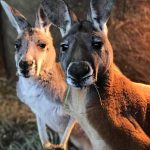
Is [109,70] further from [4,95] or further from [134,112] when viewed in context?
[4,95]

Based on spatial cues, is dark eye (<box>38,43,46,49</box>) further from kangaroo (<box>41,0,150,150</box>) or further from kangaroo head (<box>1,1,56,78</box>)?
kangaroo (<box>41,0,150,150</box>)

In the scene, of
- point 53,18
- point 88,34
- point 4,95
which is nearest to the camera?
point 88,34

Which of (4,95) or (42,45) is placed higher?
(42,45)

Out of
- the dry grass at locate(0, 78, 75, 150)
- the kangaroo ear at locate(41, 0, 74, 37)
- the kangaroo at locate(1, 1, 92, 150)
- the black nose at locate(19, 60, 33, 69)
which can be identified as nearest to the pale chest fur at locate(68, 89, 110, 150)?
the kangaroo ear at locate(41, 0, 74, 37)

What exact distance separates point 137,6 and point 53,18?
1.25m

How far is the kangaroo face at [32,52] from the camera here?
8.38 ft

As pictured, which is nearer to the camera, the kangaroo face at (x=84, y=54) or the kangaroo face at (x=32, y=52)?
the kangaroo face at (x=84, y=54)

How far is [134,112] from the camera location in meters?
2.04

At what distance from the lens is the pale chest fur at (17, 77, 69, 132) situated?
279cm

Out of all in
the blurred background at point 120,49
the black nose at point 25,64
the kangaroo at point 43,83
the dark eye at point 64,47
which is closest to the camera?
the dark eye at point 64,47

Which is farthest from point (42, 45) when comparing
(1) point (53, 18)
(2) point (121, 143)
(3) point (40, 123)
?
(2) point (121, 143)

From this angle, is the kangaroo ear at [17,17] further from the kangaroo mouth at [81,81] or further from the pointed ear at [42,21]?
the kangaroo mouth at [81,81]

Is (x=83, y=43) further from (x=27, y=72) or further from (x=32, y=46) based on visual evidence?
(x=32, y=46)

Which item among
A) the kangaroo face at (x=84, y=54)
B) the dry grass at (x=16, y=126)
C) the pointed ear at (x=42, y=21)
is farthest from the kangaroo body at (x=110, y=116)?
the dry grass at (x=16, y=126)
